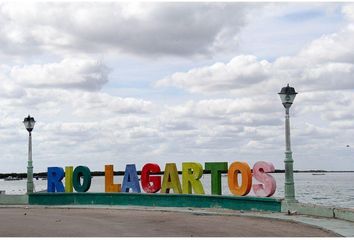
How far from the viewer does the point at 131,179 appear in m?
31.7

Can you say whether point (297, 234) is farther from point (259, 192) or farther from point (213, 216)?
point (259, 192)

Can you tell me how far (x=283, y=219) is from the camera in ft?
73.3

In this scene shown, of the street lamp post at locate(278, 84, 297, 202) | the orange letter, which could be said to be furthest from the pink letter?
the orange letter

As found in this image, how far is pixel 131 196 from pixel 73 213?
4.43 m

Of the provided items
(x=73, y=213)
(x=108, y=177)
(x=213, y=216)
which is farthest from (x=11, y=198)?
(x=213, y=216)

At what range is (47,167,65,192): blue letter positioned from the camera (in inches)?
1331

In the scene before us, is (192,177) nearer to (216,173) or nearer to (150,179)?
(216,173)

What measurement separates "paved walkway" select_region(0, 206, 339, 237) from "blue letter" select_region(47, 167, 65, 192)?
5.01 meters

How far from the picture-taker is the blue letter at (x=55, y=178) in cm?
3381

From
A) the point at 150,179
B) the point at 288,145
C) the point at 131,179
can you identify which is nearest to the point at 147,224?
the point at 288,145

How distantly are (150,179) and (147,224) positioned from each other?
9.09m

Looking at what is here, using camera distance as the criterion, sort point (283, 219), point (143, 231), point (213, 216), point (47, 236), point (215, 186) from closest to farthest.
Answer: point (47, 236)
point (143, 231)
point (283, 219)
point (213, 216)
point (215, 186)

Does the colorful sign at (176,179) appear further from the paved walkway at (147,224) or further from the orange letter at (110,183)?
the paved walkway at (147,224)

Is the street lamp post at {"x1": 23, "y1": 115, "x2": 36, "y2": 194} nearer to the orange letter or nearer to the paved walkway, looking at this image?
the orange letter
